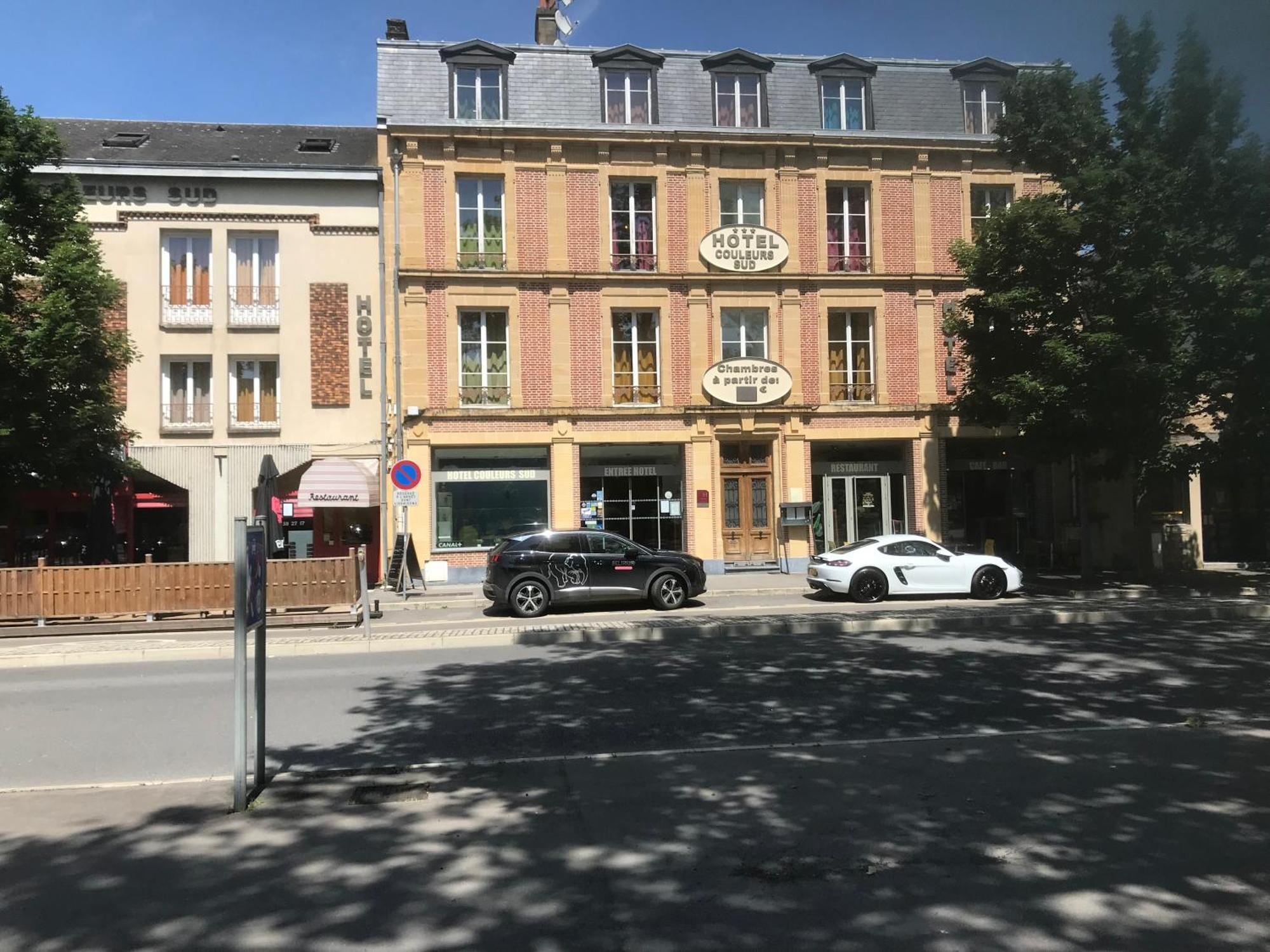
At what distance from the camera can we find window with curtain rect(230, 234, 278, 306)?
71.0 feet

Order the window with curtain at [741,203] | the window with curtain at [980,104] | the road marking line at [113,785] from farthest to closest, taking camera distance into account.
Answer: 1. the window with curtain at [980,104]
2. the window with curtain at [741,203]
3. the road marking line at [113,785]

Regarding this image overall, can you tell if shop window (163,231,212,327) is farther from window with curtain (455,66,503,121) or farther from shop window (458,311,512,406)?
window with curtain (455,66,503,121)

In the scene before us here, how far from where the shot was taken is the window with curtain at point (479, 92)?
21.8 meters

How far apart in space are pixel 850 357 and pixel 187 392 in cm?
1708

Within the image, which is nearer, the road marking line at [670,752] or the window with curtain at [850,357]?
the road marking line at [670,752]

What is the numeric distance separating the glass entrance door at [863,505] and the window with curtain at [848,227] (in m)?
5.65

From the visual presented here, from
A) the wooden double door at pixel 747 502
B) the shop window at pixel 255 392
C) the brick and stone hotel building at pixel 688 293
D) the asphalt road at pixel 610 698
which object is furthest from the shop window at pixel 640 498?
the asphalt road at pixel 610 698

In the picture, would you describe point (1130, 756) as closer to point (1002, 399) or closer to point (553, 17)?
point (1002, 399)

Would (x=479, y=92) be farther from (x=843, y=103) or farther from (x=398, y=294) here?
(x=843, y=103)

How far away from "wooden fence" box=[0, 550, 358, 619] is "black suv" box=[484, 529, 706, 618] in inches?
114

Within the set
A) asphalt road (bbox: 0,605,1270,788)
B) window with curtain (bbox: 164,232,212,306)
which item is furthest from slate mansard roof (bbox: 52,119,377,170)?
asphalt road (bbox: 0,605,1270,788)

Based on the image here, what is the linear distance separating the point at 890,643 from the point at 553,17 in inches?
845

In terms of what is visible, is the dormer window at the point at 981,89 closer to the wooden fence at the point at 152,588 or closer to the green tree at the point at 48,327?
the wooden fence at the point at 152,588

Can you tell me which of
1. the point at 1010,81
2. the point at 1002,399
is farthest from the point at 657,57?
the point at 1002,399
